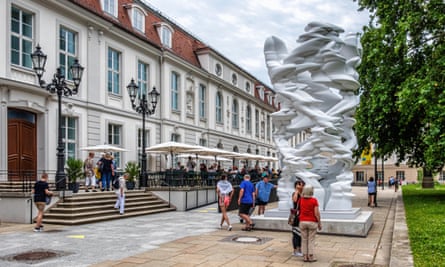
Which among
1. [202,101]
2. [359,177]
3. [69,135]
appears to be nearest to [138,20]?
[69,135]

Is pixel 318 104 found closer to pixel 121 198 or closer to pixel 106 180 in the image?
pixel 121 198

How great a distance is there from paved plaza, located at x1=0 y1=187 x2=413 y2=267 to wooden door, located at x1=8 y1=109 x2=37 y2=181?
5.11 metres

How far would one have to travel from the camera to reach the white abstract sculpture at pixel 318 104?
13.5m

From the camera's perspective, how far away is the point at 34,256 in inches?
370

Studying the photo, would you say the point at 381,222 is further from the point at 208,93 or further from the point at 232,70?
the point at 232,70

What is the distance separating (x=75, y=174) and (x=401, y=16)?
16462 mm

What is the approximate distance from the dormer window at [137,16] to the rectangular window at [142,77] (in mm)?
2171

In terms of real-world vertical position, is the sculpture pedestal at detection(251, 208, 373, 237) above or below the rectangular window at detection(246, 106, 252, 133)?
below

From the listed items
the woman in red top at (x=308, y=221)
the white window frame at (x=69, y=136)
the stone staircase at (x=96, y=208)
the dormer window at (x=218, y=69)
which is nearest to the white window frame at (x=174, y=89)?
the dormer window at (x=218, y=69)

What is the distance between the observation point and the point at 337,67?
13.8 meters

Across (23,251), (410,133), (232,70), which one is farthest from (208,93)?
(23,251)

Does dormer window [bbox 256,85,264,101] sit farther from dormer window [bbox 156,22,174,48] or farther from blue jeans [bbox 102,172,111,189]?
blue jeans [bbox 102,172,111,189]

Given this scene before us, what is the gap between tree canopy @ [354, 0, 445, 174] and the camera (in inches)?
747

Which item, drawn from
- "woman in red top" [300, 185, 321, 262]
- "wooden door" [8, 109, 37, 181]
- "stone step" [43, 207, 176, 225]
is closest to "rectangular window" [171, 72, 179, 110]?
"wooden door" [8, 109, 37, 181]
